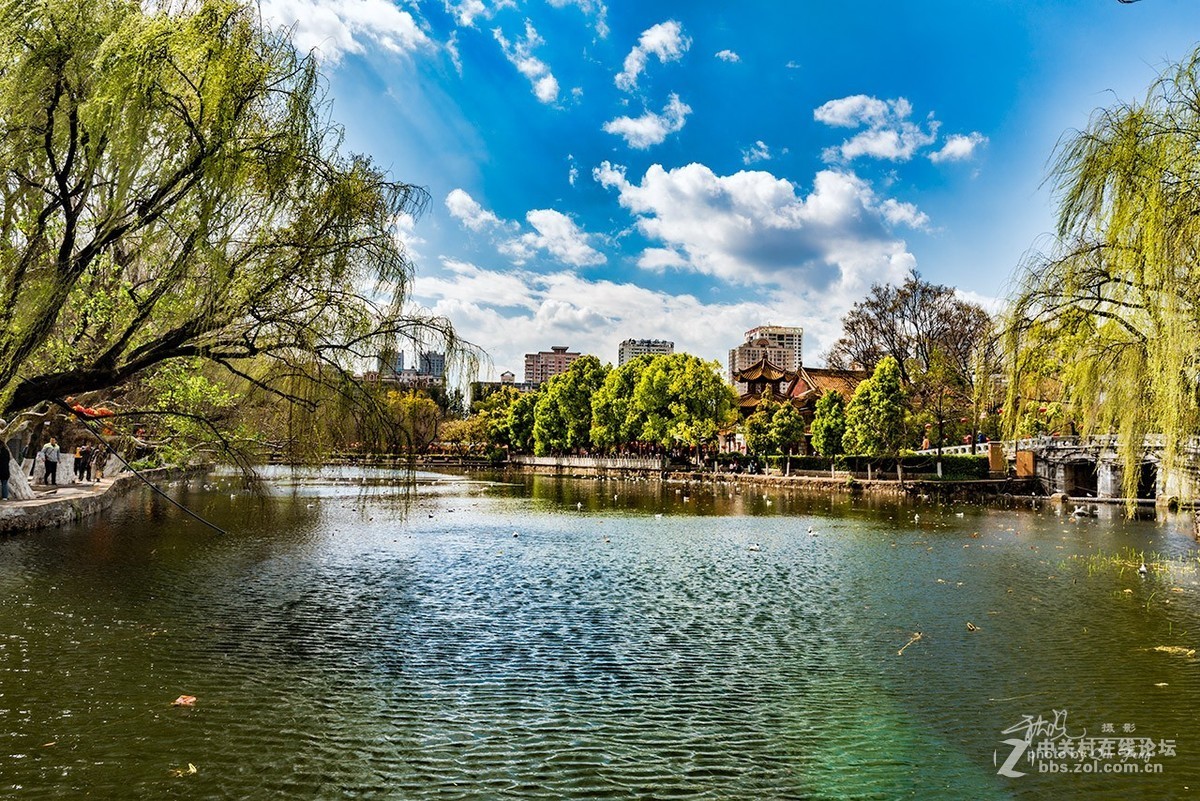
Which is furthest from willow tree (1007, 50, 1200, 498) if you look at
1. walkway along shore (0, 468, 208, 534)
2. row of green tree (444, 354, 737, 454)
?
row of green tree (444, 354, 737, 454)

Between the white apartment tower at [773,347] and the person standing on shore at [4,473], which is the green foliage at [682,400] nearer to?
the person standing on shore at [4,473]

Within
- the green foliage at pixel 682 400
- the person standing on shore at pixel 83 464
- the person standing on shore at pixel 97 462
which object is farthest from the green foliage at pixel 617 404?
the person standing on shore at pixel 83 464

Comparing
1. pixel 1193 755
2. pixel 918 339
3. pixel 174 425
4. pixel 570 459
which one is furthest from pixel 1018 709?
pixel 570 459

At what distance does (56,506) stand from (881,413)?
3799cm

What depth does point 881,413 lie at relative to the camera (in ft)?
138

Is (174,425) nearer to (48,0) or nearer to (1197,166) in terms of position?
(48,0)

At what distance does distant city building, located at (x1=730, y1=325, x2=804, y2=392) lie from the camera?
151 metres

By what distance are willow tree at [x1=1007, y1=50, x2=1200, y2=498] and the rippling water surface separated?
137 inches

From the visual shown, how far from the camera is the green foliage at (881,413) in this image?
42094 mm

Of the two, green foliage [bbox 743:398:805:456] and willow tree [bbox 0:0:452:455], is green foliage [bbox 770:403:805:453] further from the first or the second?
willow tree [bbox 0:0:452:455]

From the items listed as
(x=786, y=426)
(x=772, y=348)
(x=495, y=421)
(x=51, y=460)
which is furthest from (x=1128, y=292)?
(x=772, y=348)

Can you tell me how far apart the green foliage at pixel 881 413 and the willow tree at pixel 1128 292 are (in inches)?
1172

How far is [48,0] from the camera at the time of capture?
6297 millimetres

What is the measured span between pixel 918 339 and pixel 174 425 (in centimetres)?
5115
